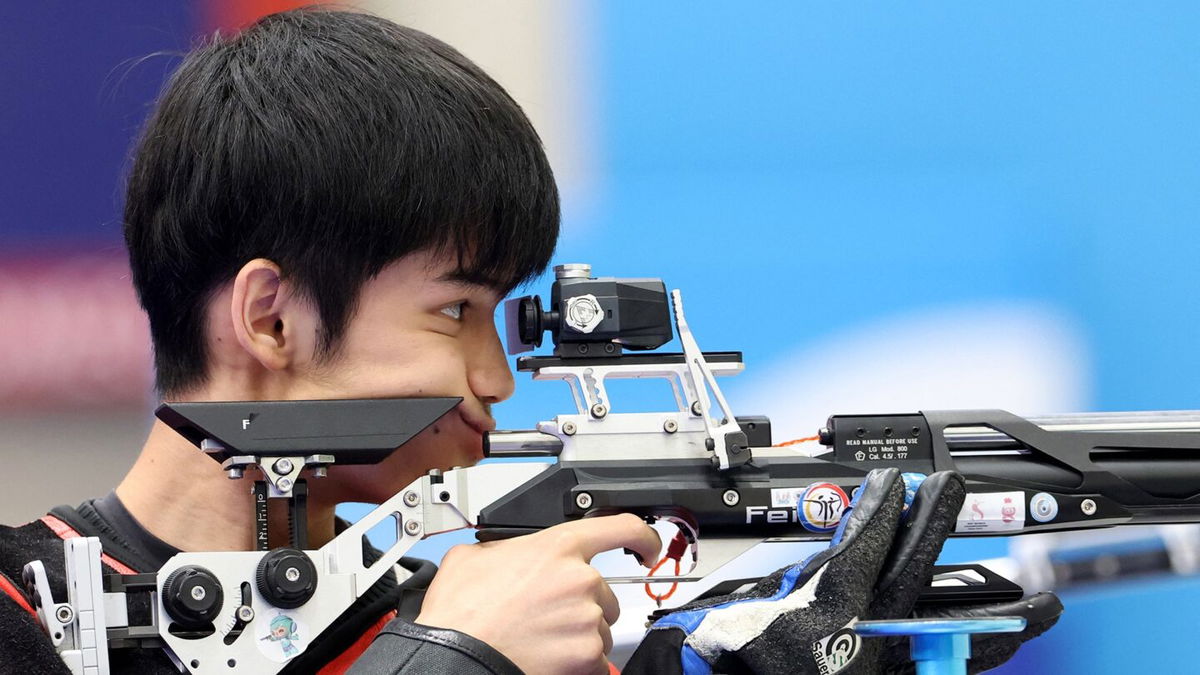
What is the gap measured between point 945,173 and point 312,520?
92 centimetres

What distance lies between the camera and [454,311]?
114 cm

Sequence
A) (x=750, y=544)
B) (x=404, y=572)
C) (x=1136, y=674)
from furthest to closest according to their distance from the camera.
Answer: (x=1136, y=674) → (x=404, y=572) → (x=750, y=544)

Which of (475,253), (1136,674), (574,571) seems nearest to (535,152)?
(475,253)

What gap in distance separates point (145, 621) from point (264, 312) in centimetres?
28

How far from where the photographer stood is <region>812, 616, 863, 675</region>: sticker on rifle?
0.86 metres

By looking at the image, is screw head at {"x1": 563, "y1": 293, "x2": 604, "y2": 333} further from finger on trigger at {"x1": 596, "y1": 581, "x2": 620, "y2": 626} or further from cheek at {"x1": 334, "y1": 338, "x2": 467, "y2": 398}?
Result: finger on trigger at {"x1": 596, "y1": 581, "x2": 620, "y2": 626}

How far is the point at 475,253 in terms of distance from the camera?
1.13 m

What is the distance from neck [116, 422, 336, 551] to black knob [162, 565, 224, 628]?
0.14m

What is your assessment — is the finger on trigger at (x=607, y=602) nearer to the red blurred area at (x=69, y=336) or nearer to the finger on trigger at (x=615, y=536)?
the finger on trigger at (x=615, y=536)

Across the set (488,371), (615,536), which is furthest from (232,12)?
(615,536)

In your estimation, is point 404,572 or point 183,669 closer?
point 183,669

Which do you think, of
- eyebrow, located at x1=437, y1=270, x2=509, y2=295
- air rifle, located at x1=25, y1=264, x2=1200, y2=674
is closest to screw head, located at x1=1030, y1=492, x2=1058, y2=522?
air rifle, located at x1=25, y1=264, x2=1200, y2=674

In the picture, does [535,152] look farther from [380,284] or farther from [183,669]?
[183,669]

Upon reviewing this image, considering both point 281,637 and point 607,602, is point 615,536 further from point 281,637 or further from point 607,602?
point 281,637
